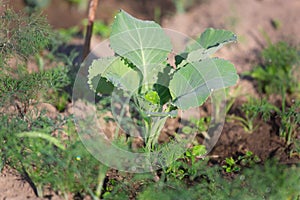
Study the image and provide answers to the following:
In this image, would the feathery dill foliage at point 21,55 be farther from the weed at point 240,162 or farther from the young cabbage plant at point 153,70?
the weed at point 240,162

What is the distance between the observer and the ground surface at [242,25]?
387cm

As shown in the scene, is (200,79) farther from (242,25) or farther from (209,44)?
(242,25)

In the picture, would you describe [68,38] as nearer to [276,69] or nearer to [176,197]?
[276,69]

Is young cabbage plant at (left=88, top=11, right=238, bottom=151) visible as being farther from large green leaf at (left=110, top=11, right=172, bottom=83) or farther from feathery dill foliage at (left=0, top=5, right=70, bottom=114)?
feathery dill foliage at (left=0, top=5, right=70, bottom=114)

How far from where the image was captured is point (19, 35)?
11.3 ft

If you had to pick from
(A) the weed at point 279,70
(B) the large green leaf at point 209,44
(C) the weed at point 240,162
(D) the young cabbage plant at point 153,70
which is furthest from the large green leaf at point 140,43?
(A) the weed at point 279,70

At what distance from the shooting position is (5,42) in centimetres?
342

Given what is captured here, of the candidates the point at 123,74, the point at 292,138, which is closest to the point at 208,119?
the point at 292,138

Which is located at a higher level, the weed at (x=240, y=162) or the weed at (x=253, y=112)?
the weed at (x=253, y=112)

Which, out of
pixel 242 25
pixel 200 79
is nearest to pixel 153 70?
pixel 200 79

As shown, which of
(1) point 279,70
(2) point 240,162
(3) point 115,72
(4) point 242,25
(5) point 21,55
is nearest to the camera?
(3) point 115,72

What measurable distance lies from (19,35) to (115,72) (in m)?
0.65

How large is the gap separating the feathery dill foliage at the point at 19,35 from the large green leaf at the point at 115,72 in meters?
0.43

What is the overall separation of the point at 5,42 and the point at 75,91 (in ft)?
2.07
